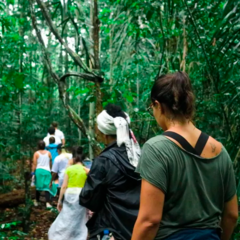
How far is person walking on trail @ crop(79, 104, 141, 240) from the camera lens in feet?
10.7

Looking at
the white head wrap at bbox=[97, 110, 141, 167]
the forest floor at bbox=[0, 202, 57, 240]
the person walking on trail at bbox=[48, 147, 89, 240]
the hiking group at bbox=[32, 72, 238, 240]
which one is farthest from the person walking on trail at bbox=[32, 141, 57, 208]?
the hiking group at bbox=[32, 72, 238, 240]

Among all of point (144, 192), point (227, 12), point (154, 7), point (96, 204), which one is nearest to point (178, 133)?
point (144, 192)

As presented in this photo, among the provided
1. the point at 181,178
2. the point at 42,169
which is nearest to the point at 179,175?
the point at 181,178

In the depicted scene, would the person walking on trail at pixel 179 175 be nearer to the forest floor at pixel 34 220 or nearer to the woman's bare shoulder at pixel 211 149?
the woman's bare shoulder at pixel 211 149

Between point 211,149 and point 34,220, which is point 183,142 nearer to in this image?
point 211,149

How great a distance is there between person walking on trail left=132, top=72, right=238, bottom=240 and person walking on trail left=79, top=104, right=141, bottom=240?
3.87 ft

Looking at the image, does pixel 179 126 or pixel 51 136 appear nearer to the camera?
pixel 179 126

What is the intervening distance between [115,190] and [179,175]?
1381mm

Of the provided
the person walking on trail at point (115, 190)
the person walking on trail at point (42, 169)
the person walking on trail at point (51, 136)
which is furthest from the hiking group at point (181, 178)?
the person walking on trail at point (51, 136)

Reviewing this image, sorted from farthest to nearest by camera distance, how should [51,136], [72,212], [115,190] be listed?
[51,136] → [72,212] → [115,190]

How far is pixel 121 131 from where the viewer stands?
11.3 feet

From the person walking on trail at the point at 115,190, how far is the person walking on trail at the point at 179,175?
46.4 inches

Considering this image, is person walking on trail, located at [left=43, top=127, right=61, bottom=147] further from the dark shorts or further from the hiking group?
the dark shorts

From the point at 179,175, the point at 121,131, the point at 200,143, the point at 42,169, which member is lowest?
the point at 42,169
